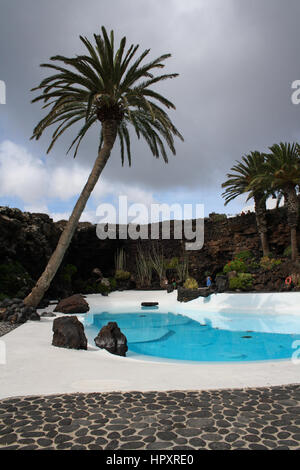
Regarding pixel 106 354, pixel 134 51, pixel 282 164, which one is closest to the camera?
pixel 106 354

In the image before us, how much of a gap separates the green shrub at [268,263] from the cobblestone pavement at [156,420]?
1323 cm

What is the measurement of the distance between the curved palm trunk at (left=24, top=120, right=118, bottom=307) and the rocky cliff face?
260 cm

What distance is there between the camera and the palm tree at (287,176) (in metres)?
16.6

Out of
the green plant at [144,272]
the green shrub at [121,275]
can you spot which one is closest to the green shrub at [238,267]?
the green plant at [144,272]

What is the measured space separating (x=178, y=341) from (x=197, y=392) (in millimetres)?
5278

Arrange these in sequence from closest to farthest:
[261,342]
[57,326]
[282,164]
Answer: [57,326]
[261,342]
[282,164]

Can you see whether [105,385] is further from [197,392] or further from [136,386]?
[197,392]

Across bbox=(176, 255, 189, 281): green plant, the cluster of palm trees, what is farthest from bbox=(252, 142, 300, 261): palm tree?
bbox=(176, 255, 189, 281): green plant

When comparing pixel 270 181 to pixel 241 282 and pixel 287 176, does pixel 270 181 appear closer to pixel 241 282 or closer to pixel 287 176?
pixel 287 176

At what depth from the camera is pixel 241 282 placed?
16.1 m

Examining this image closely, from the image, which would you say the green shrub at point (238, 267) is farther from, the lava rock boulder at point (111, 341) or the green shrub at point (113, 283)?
the lava rock boulder at point (111, 341)

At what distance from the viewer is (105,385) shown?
4367 mm

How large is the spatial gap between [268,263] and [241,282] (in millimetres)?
2025
